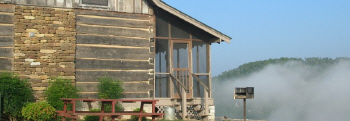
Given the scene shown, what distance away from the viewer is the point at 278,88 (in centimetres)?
11606

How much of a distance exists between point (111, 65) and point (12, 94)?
4.02 meters

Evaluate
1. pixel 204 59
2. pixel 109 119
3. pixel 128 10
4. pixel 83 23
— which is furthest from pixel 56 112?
pixel 204 59

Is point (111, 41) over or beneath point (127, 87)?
over

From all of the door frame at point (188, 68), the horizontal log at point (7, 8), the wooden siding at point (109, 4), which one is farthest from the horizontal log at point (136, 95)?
the horizontal log at point (7, 8)

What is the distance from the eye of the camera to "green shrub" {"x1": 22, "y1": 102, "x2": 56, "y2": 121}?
20062 millimetres

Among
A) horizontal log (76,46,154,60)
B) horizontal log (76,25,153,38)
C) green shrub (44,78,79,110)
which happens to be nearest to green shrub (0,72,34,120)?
green shrub (44,78,79,110)

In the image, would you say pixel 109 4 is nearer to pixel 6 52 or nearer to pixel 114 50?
pixel 114 50

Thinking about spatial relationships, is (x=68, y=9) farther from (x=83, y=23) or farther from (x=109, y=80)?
(x=109, y=80)

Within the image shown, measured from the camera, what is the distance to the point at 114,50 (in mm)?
22812

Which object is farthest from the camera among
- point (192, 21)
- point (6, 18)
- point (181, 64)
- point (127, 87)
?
point (181, 64)

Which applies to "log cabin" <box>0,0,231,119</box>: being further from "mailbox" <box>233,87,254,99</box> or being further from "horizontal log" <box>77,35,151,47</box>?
"mailbox" <box>233,87,254,99</box>

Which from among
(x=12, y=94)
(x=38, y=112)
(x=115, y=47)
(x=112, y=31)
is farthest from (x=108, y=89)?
(x=12, y=94)

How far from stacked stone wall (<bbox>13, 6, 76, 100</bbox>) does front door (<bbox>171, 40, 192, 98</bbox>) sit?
443cm

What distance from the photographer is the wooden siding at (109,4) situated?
21.7 m
